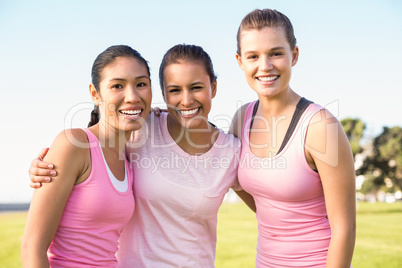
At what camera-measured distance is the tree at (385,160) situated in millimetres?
30141

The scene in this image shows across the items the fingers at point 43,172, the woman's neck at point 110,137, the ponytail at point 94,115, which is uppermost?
the ponytail at point 94,115

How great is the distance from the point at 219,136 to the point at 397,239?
13876 millimetres

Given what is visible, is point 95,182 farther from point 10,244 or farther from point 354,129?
point 354,129

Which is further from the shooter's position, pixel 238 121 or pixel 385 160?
pixel 385 160

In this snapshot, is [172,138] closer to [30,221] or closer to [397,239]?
[30,221]

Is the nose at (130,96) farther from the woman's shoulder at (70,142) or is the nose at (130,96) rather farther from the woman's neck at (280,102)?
the woman's neck at (280,102)

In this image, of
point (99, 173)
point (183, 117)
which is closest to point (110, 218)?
point (99, 173)

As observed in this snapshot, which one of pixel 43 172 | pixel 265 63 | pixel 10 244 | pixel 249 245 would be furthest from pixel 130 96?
pixel 10 244

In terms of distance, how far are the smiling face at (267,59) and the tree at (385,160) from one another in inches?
1194

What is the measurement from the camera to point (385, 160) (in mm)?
30906

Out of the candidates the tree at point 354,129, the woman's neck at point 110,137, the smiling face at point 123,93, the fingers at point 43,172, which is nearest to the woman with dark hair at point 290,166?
the smiling face at point 123,93

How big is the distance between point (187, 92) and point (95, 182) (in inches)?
45.3

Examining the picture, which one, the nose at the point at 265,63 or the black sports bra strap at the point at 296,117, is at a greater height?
the nose at the point at 265,63

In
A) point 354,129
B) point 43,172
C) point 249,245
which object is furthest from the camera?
point 354,129
